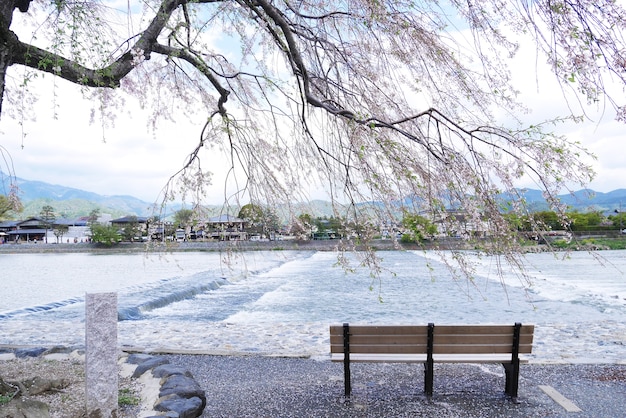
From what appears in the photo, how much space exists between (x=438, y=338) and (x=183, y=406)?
214 cm

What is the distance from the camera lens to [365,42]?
4059 mm

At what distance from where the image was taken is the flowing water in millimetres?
6973

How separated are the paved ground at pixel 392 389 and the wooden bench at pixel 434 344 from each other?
23cm

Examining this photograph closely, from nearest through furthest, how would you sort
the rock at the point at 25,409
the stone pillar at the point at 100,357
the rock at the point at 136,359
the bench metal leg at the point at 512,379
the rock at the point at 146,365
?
the rock at the point at 25,409 → the stone pillar at the point at 100,357 → the bench metal leg at the point at 512,379 → the rock at the point at 146,365 → the rock at the point at 136,359

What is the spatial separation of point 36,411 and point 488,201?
3267mm

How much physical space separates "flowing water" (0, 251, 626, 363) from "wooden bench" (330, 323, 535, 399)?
0.37 metres

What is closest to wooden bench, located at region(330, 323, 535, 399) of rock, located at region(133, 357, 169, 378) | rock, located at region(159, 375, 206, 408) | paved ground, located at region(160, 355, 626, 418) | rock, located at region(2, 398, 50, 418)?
paved ground, located at region(160, 355, 626, 418)

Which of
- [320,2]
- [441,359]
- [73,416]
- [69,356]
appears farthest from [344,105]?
[69,356]

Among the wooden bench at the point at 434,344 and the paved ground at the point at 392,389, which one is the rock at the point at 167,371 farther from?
the wooden bench at the point at 434,344

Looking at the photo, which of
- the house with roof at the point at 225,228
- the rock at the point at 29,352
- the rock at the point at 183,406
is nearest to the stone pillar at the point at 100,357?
the rock at the point at 183,406

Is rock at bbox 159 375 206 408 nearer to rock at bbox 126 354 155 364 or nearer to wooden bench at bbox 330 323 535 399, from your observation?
rock at bbox 126 354 155 364

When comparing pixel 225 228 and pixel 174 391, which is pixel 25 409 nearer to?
pixel 174 391

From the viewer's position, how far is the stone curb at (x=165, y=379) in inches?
147

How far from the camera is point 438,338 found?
4.40 meters
